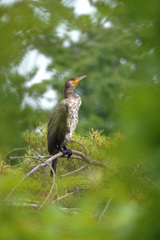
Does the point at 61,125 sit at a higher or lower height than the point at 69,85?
lower

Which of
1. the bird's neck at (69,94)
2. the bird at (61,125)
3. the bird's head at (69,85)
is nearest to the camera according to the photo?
the bird at (61,125)

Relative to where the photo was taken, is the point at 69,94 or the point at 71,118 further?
the point at 69,94

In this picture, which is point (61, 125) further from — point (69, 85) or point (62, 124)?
point (69, 85)

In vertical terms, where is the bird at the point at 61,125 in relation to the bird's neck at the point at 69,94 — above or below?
below

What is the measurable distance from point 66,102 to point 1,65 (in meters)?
2.59

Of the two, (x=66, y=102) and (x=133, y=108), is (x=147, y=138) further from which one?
(x=66, y=102)

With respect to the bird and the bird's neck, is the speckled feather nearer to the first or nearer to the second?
the bird

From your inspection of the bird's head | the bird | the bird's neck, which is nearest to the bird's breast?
the bird

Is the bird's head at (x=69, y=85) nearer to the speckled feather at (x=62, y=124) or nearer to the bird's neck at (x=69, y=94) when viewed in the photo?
the bird's neck at (x=69, y=94)

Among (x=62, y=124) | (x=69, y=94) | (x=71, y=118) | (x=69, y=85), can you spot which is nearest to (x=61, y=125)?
(x=62, y=124)

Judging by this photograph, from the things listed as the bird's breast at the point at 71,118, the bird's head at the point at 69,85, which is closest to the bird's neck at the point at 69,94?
the bird's head at the point at 69,85

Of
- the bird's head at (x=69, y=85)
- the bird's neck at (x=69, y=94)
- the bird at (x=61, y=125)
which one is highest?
the bird's head at (x=69, y=85)

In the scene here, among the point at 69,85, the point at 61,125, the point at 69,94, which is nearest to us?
the point at 61,125

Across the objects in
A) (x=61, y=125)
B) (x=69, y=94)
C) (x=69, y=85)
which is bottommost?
(x=61, y=125)
